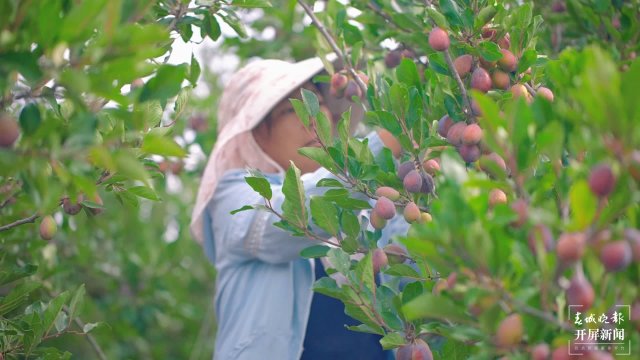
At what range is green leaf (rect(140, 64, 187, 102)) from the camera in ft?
3.11

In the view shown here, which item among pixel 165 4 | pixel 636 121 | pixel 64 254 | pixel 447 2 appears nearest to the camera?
pixel 636 121

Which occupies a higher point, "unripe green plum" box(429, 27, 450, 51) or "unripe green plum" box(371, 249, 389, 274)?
"unripe green plum" box(429, 27, 450, 51)

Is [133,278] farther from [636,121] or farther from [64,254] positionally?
[636,121]

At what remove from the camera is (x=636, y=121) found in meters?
0.82

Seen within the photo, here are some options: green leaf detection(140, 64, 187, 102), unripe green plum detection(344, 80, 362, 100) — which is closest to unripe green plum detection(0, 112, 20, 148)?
green leaf detection(140, 64, 187, 102)

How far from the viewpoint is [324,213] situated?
1.38 meters

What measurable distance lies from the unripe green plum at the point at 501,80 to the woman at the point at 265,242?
0.31m

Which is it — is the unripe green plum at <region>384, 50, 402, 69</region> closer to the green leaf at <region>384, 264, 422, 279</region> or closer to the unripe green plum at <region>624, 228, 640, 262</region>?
the green leaf at <region>384, 264, 422, 279</region>

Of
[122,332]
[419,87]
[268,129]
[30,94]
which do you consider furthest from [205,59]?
[30,94]

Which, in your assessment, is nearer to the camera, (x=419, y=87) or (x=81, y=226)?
(x=419, y=87)

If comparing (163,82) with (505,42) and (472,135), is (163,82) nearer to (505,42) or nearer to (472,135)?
(472,135)

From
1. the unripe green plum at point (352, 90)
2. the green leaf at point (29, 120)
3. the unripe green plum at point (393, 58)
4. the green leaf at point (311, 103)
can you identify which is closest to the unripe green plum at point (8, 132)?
the green leaf at point (29, 120)

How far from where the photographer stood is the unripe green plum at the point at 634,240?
0.83 m

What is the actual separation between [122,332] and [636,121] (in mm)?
3115
